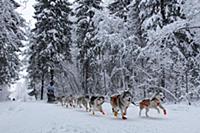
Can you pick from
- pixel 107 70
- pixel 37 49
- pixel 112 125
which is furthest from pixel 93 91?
pixel 112 125

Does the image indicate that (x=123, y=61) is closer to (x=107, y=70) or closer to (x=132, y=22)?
(x=132, y=22)

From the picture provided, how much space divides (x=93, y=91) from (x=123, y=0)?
508 inches

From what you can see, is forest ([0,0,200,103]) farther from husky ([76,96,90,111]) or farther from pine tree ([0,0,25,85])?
husky ([76,96,90,111])

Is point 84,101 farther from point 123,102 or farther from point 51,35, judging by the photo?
point 51,35

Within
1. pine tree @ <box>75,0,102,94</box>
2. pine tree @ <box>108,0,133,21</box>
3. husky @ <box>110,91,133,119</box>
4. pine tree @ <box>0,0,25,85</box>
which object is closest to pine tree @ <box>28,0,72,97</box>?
pine tree @ <box>75,0,102,94</box>

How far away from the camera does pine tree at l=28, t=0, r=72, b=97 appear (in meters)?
33.7

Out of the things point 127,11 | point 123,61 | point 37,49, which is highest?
point 127,11

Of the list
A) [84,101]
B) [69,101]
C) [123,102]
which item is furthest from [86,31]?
[123,102]

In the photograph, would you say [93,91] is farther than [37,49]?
Yes

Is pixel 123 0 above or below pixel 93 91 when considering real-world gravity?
above

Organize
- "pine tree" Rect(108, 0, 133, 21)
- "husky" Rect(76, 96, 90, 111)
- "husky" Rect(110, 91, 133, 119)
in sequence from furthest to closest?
"pine tree" Rect(108, 0, 133, 21) → "husky" Rect(76, 96, 90, 111) → "husky" Rect(110, 91, 133, 119)

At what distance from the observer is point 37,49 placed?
116ft

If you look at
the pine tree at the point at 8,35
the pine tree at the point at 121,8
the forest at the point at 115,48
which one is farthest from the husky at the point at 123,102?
the pine tree at the point at 121,8

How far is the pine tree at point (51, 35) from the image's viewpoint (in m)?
33.7
